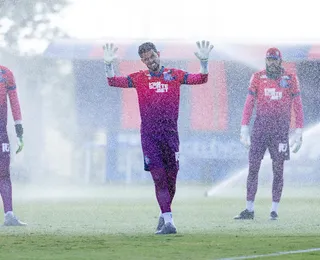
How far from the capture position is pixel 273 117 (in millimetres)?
15461

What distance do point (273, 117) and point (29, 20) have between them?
2207cm

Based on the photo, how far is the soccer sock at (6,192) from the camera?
14141mm

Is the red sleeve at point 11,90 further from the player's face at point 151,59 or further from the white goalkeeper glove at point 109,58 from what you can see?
the player's face at point 151,59

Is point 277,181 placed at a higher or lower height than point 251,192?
higher

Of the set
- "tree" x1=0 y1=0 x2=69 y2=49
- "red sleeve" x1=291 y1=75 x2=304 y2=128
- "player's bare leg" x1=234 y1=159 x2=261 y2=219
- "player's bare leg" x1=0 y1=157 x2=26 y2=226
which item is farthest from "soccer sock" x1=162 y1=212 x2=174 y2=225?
"tree" x1=0 y1=0 x2=69 y2=49

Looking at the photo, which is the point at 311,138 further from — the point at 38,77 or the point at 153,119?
the point at 153,119

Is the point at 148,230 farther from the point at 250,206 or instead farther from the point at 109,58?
the point at 250,206

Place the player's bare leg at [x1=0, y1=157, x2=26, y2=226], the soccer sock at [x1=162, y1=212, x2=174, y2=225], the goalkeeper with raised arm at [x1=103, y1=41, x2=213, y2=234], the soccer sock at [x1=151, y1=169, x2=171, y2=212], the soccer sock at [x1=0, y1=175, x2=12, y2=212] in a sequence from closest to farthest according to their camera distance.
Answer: the soccer sock at [x1=162, y1=212, x2=174, y2=225], the soccer sock at [x1=151, y1=169, x2=171, y2=212], the goalkeeper with raised arm at [x1=103, y1=41, x2=213, y2=234], the player's bare leg at [x1=0, y1=157, x2=26, y2=226], the soccer sock at [x1=0, y1=175, x2=12, y2=212]

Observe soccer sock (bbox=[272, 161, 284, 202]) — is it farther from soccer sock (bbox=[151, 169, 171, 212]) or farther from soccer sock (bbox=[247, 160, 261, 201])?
soccer sock (bbox=[151, 169, 171, 212])

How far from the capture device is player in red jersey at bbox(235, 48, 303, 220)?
50.7 ft

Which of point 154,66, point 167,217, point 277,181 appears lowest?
point 167,217

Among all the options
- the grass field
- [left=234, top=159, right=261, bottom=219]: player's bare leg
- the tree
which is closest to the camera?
the grass field

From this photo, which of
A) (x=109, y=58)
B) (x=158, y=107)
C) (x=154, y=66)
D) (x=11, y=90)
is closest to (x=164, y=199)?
(x=158, y=107)

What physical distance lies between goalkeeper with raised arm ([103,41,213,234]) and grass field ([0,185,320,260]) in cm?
65
